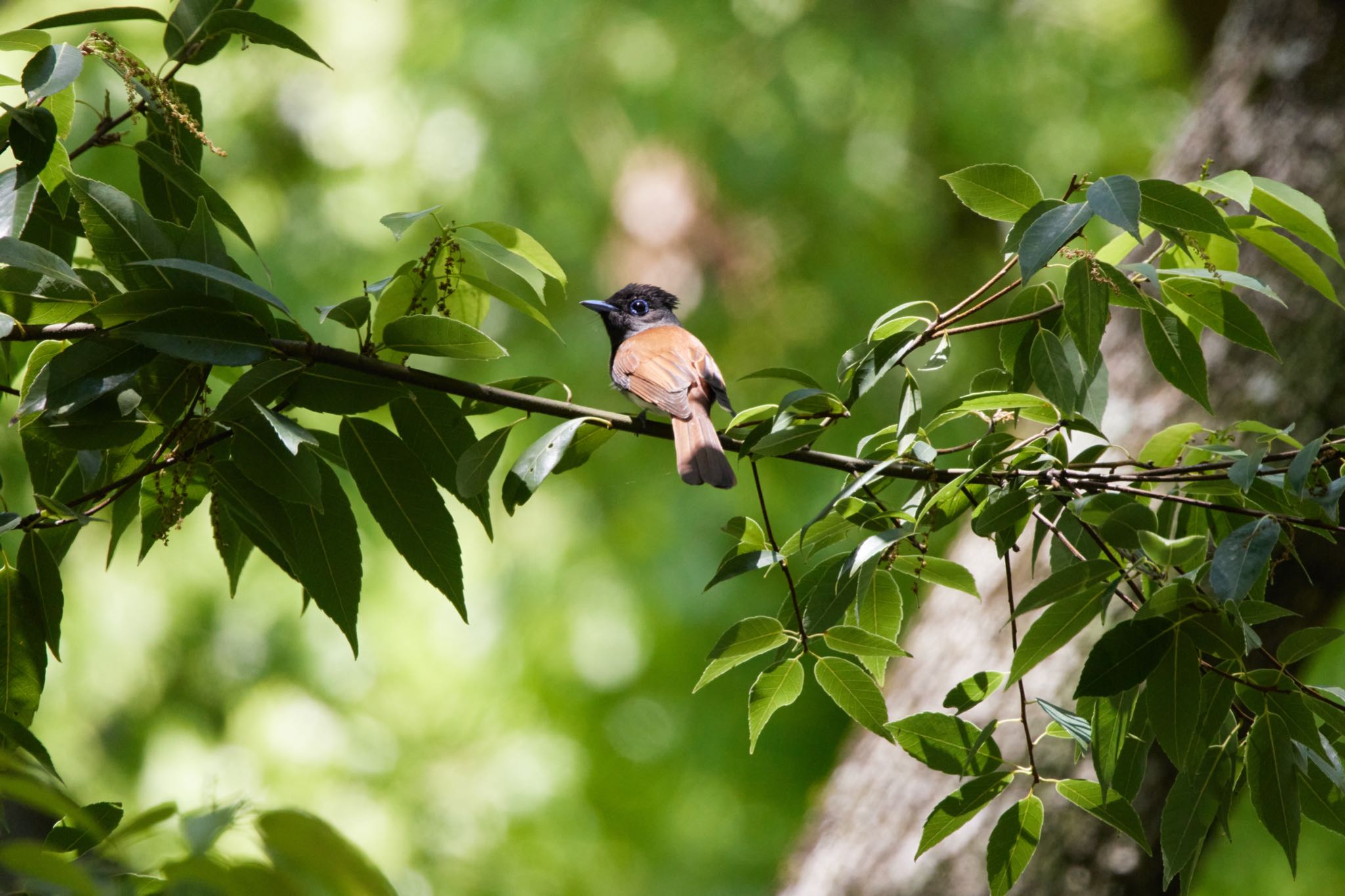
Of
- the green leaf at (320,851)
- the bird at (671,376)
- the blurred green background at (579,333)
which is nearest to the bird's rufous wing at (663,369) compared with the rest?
the bird at (671,376)

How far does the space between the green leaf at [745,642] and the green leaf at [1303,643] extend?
59 cm

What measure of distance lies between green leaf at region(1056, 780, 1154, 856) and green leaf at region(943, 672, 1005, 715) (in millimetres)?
145

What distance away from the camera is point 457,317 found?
1773mm

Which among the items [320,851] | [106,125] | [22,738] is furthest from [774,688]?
[106,125]

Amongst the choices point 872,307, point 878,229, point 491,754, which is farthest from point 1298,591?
point 491,754

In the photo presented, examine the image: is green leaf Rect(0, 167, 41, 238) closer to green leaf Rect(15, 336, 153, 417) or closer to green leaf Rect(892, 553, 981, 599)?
green leaf Rect(15, 336, 153, 417)

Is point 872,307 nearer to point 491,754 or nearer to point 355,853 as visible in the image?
point 491,754

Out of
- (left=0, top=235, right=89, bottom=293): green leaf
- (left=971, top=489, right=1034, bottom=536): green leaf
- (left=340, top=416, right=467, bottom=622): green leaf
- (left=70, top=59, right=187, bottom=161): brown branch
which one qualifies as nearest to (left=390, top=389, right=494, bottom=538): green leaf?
(left=340, top=416, right=467, bottom=622): green leaf

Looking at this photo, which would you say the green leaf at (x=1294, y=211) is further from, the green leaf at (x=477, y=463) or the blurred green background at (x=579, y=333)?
the blurred green background at (x=579, y=333)

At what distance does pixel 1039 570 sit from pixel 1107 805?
2.02 metres

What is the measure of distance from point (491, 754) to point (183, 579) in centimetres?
178

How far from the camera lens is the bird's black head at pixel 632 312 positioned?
3529mm

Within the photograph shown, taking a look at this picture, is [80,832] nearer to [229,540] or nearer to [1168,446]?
[229,540]

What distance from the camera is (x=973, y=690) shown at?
4.76ft
